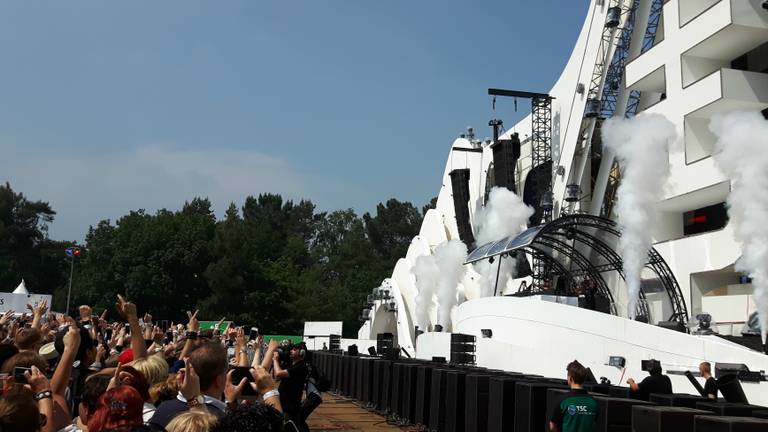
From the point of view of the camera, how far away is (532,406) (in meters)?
8.80

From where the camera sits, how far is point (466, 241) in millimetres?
44656

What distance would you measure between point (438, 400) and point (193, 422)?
9.77 m

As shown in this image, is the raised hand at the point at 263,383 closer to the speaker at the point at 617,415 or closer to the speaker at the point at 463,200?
the speaker at the point at 617,415

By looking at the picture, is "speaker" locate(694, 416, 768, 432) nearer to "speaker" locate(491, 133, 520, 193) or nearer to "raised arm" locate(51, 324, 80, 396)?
"raised arm" locate(51, 324, 80, 396)

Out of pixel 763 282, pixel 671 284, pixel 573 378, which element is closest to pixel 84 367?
pixel 573 378

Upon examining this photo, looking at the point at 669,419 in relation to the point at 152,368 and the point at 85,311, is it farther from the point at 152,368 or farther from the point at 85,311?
the point at 85,311

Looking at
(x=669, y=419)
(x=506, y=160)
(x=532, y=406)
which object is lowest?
(x=532, y=406)

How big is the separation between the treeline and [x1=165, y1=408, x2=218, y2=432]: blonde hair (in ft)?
234

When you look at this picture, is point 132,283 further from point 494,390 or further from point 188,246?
point 494,390

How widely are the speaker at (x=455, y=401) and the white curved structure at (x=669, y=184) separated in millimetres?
7746

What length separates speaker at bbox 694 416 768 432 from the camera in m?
5.52

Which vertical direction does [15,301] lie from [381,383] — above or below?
above

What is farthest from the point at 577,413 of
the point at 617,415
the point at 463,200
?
the point at 463,200

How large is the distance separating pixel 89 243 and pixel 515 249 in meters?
72.9
